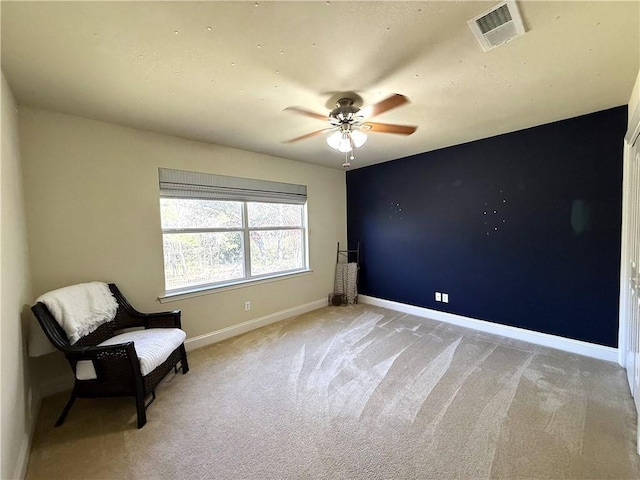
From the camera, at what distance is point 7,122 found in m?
1.77

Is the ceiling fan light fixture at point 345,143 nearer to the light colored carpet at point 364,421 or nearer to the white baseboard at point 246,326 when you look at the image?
the light colored carpet at point 364,421

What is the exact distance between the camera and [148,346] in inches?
83.7

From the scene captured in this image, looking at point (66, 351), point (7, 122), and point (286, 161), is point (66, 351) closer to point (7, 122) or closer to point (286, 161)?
point (7, 122)

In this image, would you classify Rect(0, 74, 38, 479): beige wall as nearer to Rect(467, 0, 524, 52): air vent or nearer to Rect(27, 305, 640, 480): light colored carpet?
Rect(27, 305, 640, 480): light colored carpet

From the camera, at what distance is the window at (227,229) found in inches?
121

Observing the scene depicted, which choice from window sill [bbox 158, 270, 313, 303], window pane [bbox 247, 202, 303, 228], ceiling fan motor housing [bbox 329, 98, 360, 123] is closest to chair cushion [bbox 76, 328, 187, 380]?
window sill [bbox 158, 270, 313, 303]

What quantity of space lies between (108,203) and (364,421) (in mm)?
2914

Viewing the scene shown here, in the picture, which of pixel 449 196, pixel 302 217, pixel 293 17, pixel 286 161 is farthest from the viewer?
pixel 302 217

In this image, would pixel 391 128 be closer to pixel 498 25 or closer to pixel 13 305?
pixel 498 25

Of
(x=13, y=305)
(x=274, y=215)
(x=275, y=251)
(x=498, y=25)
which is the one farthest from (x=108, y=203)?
(x=498, y=25)

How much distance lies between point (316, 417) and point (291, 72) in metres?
2.39

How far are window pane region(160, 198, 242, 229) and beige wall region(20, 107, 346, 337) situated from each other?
16 centimetres

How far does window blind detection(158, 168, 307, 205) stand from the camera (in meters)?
2.98

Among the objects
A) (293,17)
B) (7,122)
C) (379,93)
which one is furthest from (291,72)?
(7,122)
